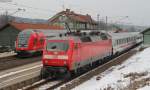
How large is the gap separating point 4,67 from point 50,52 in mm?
6722

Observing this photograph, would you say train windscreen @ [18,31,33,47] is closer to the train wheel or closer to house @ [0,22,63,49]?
house @ [0,22,63,49]

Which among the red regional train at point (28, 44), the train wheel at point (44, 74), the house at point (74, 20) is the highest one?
the house at point (74, 20)

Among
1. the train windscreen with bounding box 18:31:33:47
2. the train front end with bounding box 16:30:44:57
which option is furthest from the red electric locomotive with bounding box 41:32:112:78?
the train windscreen with bounding box 18:31:33:47

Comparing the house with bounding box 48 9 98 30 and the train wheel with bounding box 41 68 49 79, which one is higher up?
the house with bounding box 48 9 98 30

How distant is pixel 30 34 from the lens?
3481cm

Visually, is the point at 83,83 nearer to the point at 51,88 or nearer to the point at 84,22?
the point at 51,88

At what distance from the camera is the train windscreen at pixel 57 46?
20.1 meters

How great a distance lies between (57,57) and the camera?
20016mm

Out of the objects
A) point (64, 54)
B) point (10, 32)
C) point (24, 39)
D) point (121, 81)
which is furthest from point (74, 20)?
point (121, 81)

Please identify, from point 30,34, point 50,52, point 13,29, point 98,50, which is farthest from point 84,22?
point 50,52

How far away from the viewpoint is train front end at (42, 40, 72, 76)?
65.1 feet

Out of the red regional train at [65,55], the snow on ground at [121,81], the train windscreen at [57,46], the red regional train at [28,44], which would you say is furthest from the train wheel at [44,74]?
the red regional train at [28,44]

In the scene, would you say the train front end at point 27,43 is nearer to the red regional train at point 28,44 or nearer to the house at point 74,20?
the red regional train at point 28,44

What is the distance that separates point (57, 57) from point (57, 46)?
2.33ft
